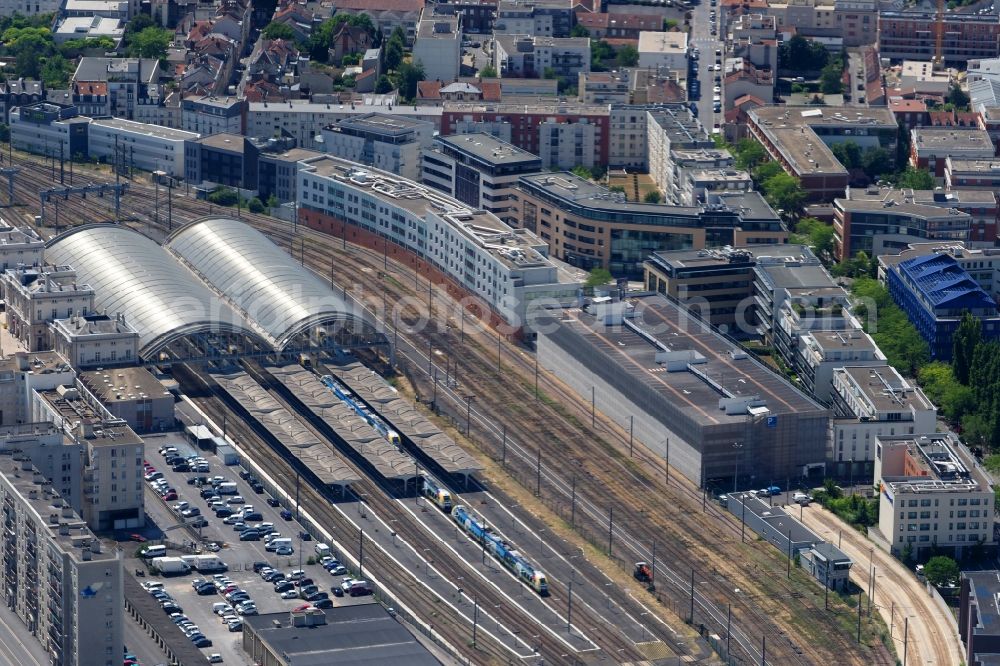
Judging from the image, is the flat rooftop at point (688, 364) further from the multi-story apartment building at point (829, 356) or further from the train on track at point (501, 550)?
the train on track at point (501, 550)

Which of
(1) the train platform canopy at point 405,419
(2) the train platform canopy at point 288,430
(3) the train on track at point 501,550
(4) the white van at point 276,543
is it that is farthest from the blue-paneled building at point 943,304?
(4) the white van at point 276,543

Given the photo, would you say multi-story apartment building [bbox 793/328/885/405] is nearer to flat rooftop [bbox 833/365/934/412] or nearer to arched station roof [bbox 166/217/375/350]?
flat rooftop [bbox 833/365/934/412]

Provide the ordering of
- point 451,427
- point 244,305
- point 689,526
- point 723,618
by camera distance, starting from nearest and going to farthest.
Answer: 1. point 723,618
2. point 689,526
3. point 451,427
4. point 244,305

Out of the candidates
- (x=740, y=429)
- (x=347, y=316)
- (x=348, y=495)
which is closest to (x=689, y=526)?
(x=740, y=429)

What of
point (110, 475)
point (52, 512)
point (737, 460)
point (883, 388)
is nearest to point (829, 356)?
point (883, 388)

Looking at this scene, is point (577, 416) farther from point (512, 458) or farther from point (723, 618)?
point (723, 618)

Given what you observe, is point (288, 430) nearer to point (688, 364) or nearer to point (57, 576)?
point (688, 364)

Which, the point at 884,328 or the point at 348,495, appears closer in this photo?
the point at 348,495
